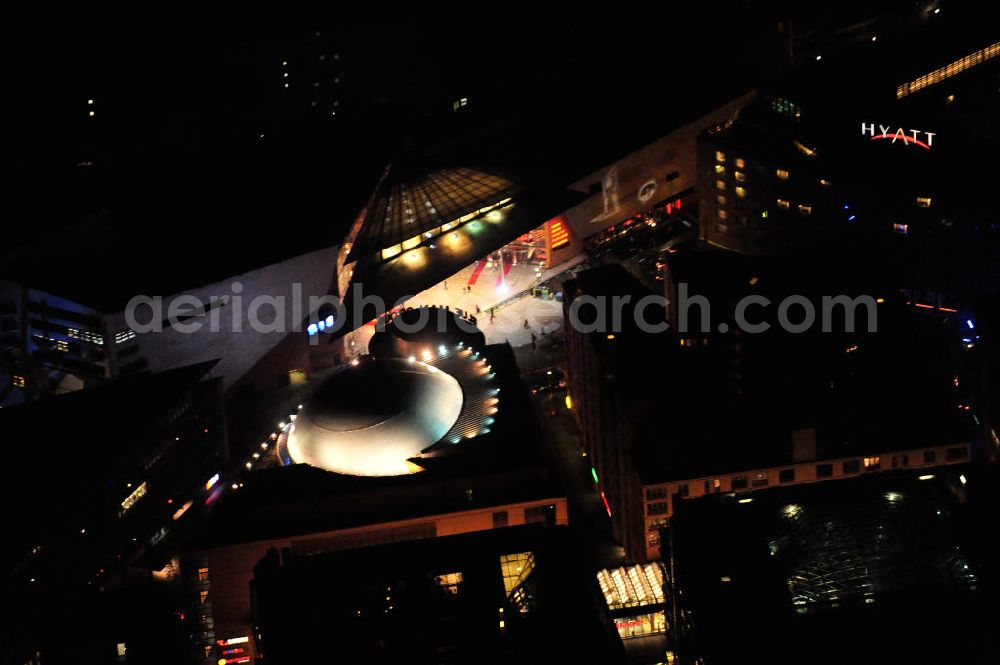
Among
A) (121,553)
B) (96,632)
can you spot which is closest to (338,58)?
(121,553)

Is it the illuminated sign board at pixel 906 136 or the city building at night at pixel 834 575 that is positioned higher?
the illuminated sign board at pixel 906 136

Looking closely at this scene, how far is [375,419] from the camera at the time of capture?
47.8 m

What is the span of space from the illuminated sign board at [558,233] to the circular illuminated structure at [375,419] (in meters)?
23.8

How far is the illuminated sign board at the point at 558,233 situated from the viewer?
71562mm

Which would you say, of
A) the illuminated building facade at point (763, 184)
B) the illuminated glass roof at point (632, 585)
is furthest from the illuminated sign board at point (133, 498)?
the illuminated building facade at point (763, 184)

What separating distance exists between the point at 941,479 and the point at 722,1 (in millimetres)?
68134

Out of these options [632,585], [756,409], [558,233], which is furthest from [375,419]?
[558,233]

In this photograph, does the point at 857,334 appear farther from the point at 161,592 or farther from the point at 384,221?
the point at 161,592

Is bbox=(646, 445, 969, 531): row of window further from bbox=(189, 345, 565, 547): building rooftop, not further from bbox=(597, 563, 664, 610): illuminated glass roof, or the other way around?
bbox=(189, 345, 565, 547): building rooftop

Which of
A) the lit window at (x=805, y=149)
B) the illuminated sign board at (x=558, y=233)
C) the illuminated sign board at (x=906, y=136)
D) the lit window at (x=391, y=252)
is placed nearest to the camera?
→ the illuminated sign board at (x=906, y=136)

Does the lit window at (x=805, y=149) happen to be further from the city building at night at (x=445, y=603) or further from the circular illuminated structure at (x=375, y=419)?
the city building at night at (x=445, y=603)

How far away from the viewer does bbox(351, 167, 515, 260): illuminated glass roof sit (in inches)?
2389

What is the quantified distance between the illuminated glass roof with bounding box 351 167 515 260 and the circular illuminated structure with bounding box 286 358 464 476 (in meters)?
12.2

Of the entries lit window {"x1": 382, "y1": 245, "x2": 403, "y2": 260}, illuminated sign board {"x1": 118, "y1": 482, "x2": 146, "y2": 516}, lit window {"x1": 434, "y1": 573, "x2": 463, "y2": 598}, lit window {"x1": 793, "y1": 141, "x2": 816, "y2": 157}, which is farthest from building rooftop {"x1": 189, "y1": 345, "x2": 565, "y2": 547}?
lit window {"x1": 793, "y1": 141, "x2": 816, "y2": 157}
